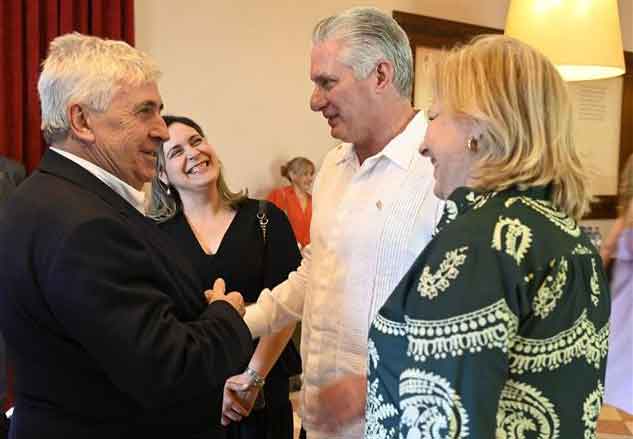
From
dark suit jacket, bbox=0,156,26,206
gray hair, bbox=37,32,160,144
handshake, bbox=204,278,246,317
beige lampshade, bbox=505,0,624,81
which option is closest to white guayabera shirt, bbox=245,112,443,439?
handshake, bbox=204,278,246,317

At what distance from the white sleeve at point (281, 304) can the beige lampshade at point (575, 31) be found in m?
1.35

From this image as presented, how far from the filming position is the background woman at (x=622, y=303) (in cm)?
164

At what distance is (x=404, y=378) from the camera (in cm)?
91

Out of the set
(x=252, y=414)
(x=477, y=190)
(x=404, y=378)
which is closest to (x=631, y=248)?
(x=477, y=190)

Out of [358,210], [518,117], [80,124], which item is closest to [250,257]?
[358,210]

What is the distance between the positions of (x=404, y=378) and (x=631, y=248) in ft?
3.19

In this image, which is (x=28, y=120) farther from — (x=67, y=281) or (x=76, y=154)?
(x=67, y=281)

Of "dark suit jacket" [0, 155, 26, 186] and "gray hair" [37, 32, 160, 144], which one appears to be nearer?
"gray hair" [37, 32, 160, 144]

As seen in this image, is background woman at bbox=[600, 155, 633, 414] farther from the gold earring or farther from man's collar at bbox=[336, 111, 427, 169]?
the gold earring

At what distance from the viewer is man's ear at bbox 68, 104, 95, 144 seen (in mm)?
1248

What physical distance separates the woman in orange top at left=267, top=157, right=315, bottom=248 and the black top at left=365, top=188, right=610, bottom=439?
2.71 meters

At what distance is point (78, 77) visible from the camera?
1236 millimetres

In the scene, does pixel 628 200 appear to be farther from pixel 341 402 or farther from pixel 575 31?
pixel 575 31

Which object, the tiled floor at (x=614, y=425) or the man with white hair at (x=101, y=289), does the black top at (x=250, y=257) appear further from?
the tiled floor at (x=614, y=425)
